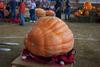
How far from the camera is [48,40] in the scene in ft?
15.2

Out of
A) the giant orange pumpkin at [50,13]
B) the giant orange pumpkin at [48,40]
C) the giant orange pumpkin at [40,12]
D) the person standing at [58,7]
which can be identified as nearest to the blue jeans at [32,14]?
the giant orange pumpkin at [40,12]

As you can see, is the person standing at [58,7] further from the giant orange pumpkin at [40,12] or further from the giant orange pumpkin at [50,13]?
the giant orange pumpkin at [40,12]

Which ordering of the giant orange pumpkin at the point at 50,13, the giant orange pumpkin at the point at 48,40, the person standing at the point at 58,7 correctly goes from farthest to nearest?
the person standing at the point at 58,7 → the giant orange pumpkin at the point at 50,13 → the giant orange pumpkin at the point at 48,40

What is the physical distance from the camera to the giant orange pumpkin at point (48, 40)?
464 cm

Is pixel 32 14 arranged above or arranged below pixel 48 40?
below

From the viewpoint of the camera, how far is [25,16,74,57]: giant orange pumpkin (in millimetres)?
4641

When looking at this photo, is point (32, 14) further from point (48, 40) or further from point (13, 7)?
point (48, 40)

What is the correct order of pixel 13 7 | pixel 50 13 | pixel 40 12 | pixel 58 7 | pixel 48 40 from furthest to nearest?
pixel 58 7 → pixel 50 13 → pixel 40 12 → pixel 13 7 → pixel 48 40

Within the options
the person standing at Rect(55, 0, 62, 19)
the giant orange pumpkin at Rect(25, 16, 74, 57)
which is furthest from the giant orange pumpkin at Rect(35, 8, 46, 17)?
the giant orange pumpkin at Rect(25, 16, 74, 57)

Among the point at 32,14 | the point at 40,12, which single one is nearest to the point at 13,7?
the point at 32,14

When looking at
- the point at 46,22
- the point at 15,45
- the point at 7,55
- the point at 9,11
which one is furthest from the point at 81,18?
the point at 46,22

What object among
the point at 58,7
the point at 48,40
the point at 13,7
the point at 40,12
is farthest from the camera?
the point at 58,7

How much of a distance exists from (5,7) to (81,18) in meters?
4.45

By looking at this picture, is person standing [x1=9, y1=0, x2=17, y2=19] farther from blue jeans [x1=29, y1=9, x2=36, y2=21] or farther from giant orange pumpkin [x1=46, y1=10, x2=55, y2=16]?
giant orange pumpkin [x1=46, y1=10, x2=55, y2=16]
